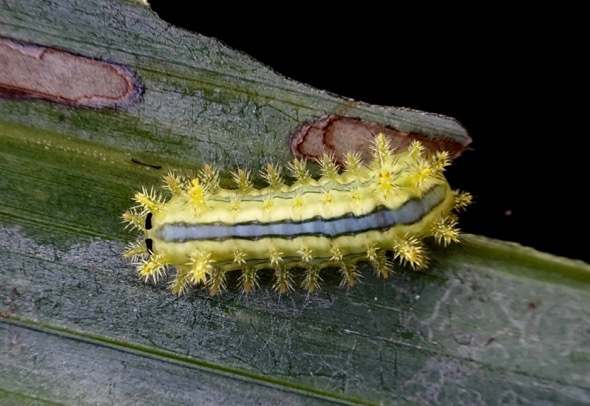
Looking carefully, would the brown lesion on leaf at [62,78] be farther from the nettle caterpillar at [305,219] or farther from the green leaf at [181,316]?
the nettle caterpillar at [305,219]

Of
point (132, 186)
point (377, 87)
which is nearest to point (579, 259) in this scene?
point (377, 87)

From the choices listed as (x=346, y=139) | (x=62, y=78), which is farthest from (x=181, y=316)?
(x=62, y=78)

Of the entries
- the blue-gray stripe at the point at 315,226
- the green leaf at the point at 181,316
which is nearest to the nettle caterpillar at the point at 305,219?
the blue-gray stripe at the point at 315,226

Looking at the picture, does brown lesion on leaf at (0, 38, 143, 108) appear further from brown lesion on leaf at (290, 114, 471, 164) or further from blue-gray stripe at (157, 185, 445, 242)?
brown lesion on leaf at (290, 114, 471, 164)

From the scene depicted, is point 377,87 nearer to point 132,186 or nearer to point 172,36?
point 172,36

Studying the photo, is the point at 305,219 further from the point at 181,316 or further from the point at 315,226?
the point at 181,316

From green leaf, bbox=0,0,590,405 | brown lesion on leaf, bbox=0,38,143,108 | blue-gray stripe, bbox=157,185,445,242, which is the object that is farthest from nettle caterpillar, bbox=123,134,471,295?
brown lesion on leaf, bbox=0,38,143,108
